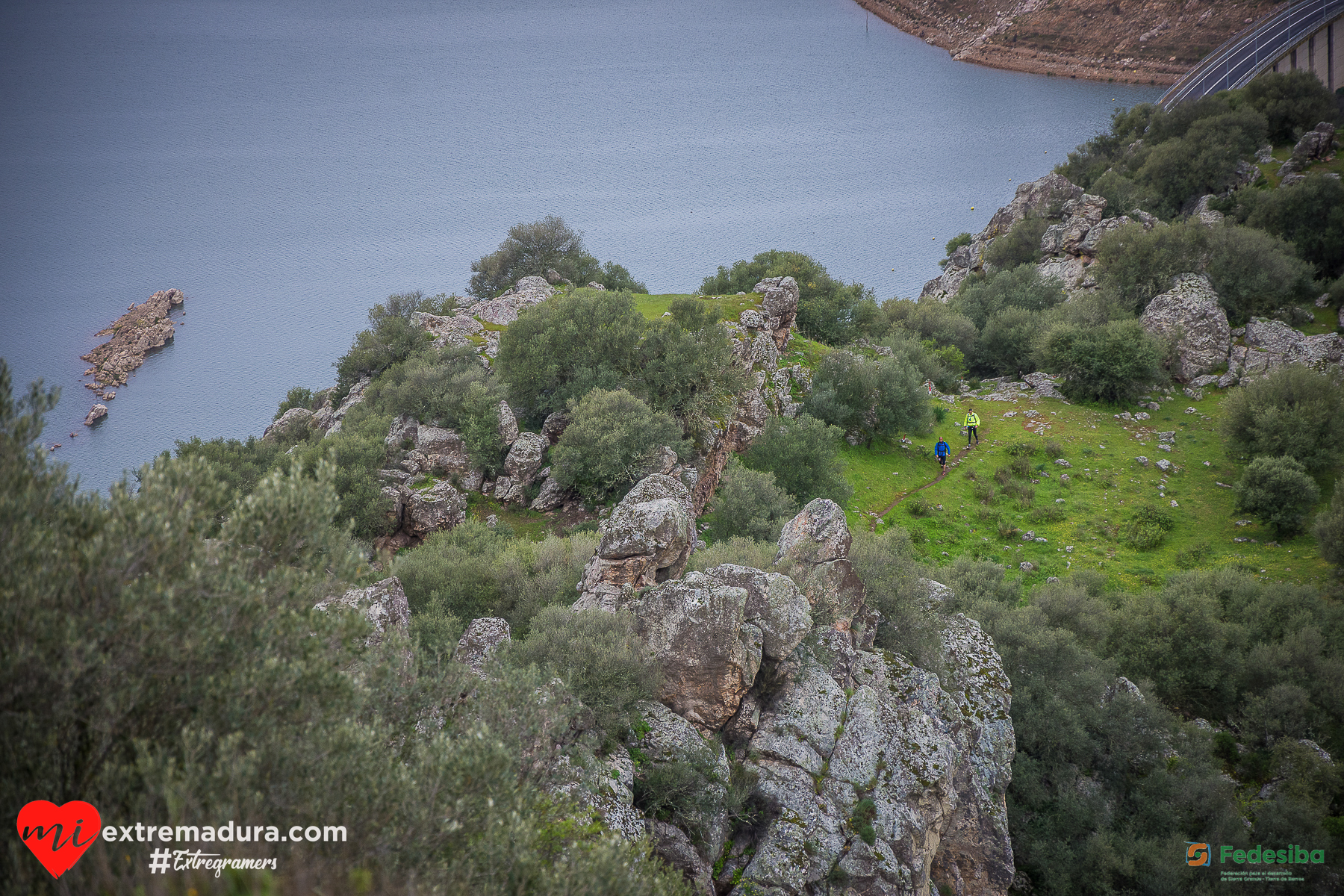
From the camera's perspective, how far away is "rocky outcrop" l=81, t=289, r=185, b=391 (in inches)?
1965

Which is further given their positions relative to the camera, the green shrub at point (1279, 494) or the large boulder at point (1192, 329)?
the large boulder at point (1192, 329)

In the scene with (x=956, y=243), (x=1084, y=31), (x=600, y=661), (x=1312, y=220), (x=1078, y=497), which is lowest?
(x=1078, y=497)

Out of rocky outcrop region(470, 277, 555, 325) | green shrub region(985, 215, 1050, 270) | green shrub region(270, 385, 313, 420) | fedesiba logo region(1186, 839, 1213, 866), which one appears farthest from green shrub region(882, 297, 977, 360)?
green shrub region(270, 385, 313, 420)

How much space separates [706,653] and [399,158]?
102013 millimetres

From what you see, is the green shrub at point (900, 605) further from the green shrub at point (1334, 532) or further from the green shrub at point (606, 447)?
the green shrub at point (1334, 532)

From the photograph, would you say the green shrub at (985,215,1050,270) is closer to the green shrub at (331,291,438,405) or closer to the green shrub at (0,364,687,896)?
the green shrub at (331,291,438,405)

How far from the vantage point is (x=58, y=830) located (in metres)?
6.90

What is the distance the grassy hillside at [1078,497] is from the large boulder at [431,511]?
20210 mm

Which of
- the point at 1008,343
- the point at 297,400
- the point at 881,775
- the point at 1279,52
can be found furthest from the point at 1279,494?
the point at 1279,52

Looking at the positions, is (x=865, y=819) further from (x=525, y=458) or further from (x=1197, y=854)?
→ (x=525, y=458)

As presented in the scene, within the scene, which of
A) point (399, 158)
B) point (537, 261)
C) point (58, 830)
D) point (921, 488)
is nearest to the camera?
point (58, 830)

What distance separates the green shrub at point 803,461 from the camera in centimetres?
3597

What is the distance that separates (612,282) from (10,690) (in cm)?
5640

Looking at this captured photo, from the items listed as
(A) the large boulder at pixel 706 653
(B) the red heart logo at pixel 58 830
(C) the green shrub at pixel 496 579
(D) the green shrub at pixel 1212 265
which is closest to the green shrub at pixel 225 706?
(B) the red heart logo at pixel 58 830
